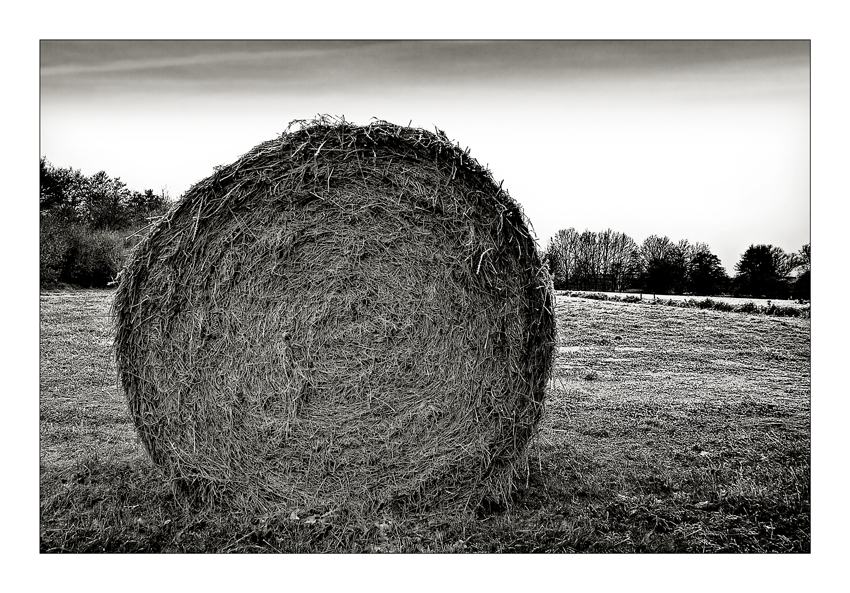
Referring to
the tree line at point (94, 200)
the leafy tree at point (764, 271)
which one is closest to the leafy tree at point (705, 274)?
the leafy tree at point (764, 271)

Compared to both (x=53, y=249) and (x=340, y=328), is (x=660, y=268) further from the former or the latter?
(x=53, y=249)

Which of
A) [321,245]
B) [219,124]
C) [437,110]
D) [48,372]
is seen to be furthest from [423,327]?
[48,372]

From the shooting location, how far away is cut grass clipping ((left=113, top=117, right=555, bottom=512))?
3516 millimetres

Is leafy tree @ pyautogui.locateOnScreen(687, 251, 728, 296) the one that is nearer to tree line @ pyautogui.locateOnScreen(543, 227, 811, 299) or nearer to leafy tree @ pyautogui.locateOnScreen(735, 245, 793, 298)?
tree line @ pyautogui.locateOnScreen(543, 227, 811, 299)

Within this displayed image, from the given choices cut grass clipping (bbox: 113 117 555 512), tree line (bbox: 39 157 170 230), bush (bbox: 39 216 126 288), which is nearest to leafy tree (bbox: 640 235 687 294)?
cut grass clipping (bbox: 113 117 555 512)

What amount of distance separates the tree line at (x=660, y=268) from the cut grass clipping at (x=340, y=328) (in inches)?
80.2

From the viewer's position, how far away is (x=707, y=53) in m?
4.51

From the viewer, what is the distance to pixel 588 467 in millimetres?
4652

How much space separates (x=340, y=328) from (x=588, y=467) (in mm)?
2142

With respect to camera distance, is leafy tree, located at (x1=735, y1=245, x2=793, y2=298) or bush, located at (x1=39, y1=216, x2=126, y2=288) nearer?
bush, located at (x1=39, y1=216, x2=126, y2=288)

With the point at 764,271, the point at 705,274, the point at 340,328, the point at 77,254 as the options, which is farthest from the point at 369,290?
the point at 705,274

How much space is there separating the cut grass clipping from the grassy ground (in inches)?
8.9

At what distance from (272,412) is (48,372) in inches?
126

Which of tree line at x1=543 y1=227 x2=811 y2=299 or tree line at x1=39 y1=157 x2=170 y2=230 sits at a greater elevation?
tree line at x1=39 y1=157 x2=170 y2=230
